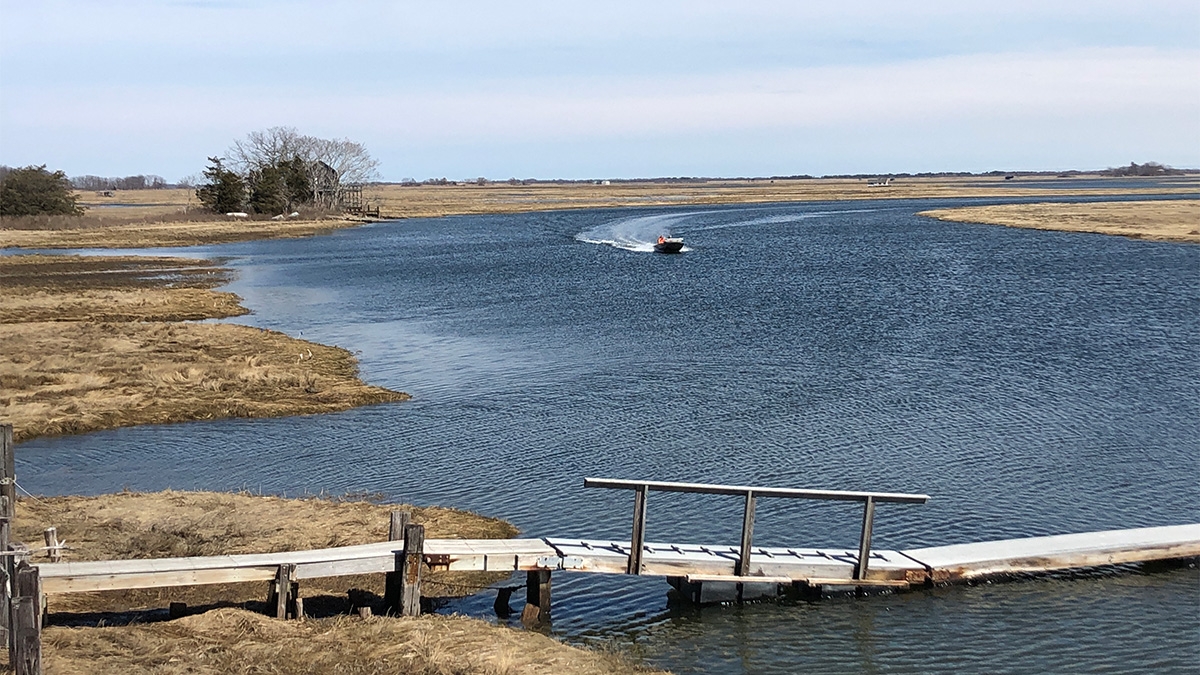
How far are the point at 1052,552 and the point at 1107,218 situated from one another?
306 feet

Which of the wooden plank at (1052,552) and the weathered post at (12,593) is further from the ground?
the weathered post at (12,593)

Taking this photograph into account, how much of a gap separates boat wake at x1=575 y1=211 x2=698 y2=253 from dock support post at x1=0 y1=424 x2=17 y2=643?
69.5m

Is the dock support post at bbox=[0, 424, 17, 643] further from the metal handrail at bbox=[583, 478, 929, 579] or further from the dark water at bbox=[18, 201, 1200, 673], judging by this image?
the metal handrail at bbox=[583, 478, 929, 579]

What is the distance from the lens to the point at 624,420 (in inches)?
1077

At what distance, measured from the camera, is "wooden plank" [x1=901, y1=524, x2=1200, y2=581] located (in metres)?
16.8

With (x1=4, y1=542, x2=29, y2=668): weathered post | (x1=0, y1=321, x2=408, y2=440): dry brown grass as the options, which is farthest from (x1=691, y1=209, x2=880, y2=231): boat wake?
(x1=4, y1=542, x2=29, y2=668): weathered post

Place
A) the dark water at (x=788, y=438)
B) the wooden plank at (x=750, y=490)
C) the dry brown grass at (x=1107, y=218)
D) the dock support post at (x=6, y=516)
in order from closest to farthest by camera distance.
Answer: the dock support post at (x=6, y=516) < the dark water at (x=788, y=438) < the wooden plank at (x=750, y=490) < the dry brown grass at (x=1107, y=218)

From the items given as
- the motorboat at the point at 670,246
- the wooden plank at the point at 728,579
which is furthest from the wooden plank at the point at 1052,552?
the motorboat at the point at 670,246

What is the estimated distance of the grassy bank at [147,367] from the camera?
28.0 meters

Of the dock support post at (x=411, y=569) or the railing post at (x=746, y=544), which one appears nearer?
the dock support post at (x=411, y=569)

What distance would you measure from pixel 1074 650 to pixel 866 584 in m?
2.94

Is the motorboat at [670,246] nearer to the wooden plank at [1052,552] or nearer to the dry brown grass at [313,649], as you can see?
the wooden plank at [1052,552]

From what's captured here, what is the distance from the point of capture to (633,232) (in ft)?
349

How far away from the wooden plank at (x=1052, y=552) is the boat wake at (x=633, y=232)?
6695 cm
